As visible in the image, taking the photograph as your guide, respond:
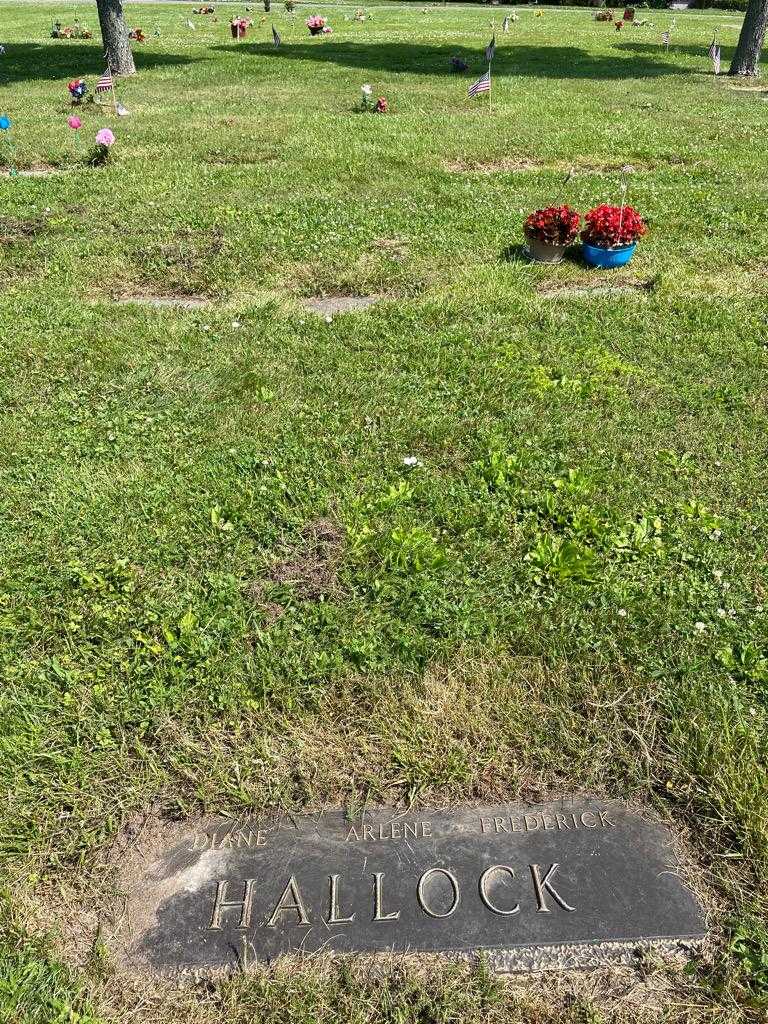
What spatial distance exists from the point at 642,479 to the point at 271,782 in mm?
2676

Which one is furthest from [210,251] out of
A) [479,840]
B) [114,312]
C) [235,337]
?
[479,840]

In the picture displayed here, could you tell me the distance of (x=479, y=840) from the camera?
2.54m

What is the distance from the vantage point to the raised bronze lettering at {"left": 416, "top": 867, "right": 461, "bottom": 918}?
2.33 m

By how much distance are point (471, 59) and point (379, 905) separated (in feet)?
72.8

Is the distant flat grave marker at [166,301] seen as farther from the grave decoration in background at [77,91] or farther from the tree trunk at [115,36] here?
the tree trunk at [115,36]

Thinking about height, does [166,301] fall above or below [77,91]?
below

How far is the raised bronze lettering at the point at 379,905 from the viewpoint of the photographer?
2.33 meters

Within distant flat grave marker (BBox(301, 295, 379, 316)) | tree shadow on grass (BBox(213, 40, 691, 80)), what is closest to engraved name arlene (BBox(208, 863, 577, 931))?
distant flat grave marker (BBox(301, 295, 379, 316))

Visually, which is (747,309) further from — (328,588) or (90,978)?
(90,978)

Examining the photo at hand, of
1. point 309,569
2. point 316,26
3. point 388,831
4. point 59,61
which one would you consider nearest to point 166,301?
point 309,569

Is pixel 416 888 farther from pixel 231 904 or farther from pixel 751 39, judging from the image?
pixel 751 39

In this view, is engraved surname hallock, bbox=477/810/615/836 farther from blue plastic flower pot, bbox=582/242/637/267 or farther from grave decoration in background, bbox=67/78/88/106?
grave decoration in background, bbox=67/78/88/106

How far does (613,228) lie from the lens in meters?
6.58

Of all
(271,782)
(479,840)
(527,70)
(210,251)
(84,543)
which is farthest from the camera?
(527,70)
